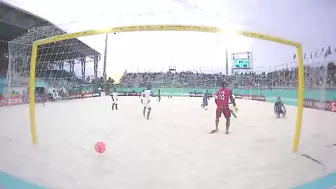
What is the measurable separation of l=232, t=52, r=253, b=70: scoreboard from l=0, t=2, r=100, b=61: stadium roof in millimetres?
607

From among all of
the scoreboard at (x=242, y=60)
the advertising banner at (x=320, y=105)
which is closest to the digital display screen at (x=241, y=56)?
the scoreboard at (x=242, y=60)

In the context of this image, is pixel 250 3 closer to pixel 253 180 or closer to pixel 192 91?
pixel 192 91

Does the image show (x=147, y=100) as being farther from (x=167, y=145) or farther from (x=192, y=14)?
(x=192, y=14)

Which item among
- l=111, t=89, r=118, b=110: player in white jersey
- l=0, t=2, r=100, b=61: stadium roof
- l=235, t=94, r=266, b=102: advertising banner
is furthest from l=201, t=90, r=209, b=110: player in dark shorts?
l=0, t=2, r=100, b=61: stadium roof

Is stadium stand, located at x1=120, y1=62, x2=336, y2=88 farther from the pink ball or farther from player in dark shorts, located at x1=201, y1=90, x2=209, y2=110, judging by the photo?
the pink ball

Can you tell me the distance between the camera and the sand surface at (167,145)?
47.1 inches

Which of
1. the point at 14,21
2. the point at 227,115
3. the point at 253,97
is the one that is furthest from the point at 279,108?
the point at 14,21

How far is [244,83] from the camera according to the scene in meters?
1.17

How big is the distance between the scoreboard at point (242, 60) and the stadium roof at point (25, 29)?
61cm

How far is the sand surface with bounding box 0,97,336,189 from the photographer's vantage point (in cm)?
120

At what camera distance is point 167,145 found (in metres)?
1.20

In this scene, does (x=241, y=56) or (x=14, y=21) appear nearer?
(x=241, y=56)

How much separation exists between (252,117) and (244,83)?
0.51ft

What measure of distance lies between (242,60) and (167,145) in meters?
0.51
